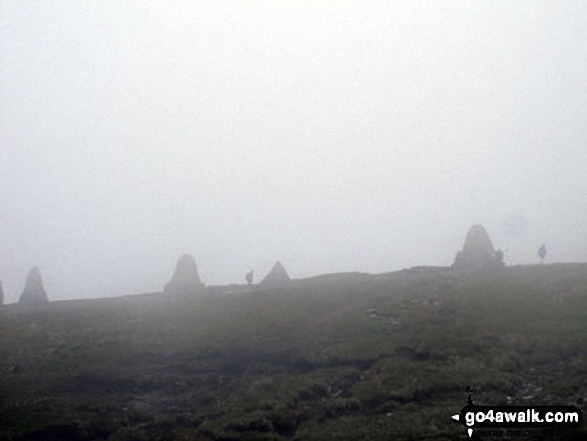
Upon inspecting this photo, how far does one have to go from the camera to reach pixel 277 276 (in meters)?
94.8

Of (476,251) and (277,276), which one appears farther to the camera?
(277,276)

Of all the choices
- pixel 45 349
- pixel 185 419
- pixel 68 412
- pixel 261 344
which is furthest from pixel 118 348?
pixel 185 419

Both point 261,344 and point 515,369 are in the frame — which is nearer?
point 515,369

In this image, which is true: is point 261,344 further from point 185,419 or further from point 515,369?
point 515,369

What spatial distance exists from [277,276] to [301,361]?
1868 inches

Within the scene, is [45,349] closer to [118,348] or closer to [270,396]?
[118,348]

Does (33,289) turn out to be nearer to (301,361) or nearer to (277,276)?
(277,276)

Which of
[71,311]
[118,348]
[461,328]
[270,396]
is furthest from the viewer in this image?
[71,311]

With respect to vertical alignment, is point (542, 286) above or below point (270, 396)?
above

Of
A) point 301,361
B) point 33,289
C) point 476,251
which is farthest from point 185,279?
point 301,361

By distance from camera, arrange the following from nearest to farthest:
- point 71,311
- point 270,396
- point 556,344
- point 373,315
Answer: point 270,396 < point 556,344 < point 373,315 < point 71,311

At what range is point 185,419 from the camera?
117ft

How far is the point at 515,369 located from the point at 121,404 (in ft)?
90.7

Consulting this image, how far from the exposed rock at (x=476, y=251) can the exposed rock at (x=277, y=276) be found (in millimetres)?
27654
